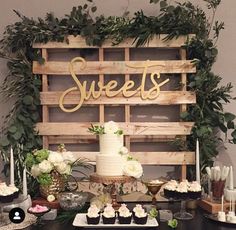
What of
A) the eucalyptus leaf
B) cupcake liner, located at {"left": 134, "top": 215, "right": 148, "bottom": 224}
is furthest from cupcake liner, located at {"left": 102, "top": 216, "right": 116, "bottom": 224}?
the eucalyptus leaf

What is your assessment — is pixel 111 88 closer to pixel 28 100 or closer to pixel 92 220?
pixel 28 100

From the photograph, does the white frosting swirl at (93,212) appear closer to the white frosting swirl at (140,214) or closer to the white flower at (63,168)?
the white frosting swirl at (140,214)

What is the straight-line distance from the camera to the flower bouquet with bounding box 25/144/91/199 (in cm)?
223

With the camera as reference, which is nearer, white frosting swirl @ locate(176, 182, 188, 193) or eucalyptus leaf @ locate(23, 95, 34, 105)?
white frosting swirl @ locate(176, 182, 188, 193)

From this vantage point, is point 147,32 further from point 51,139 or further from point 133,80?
point 51,139

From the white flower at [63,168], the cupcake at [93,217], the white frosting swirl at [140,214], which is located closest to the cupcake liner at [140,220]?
the white frosting swirl at [140,214]

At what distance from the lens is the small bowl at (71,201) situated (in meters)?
2.20

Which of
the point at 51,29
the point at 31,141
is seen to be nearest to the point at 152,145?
the point at 31,141

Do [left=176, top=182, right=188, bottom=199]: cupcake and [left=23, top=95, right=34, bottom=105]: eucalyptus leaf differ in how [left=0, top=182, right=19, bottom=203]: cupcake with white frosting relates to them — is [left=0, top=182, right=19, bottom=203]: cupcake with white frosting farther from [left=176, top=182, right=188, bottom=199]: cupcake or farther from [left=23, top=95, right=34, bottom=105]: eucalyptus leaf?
[left=176, top=182, right=188, bottom=199]: cupcake

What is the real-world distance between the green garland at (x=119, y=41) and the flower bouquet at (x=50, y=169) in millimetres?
212

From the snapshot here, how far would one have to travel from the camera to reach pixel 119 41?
8.11 feet

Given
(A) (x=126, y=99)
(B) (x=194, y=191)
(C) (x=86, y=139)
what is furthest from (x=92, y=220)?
(A) (x=126, y=99)

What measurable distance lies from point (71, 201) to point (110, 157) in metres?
0.31

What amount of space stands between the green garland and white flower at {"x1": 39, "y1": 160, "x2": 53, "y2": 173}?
0.27 m
